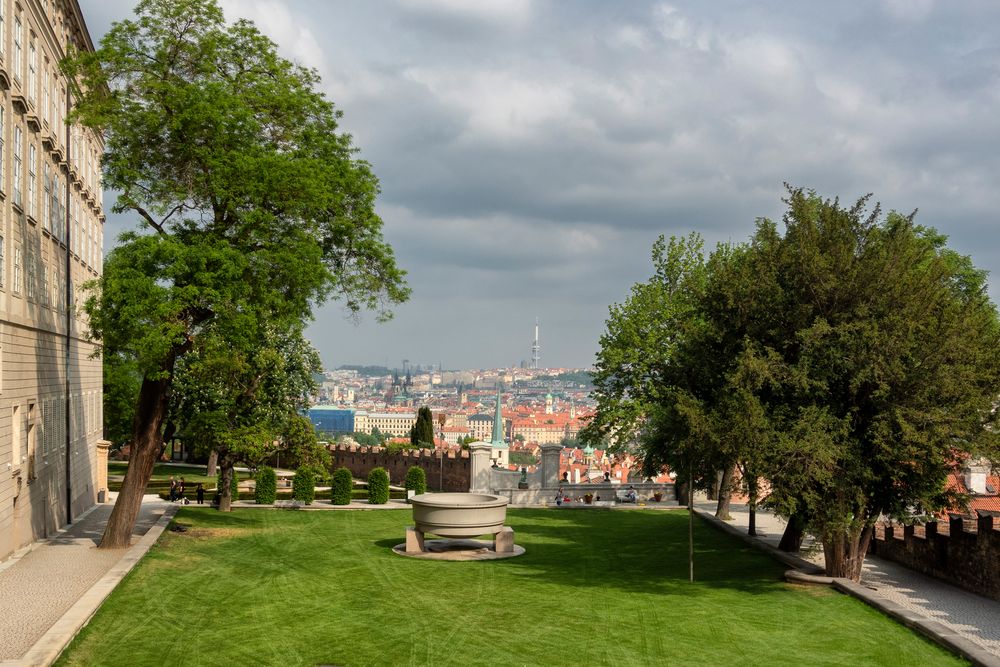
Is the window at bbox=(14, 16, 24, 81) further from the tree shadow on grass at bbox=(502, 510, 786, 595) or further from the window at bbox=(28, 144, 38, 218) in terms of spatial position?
the tree shadow on grass at bbox=(502, 510, 786, 595)

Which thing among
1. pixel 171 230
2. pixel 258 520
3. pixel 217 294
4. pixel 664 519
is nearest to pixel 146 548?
pixel 217 294

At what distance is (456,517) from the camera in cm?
2155

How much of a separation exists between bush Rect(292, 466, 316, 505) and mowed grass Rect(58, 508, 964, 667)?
35.2ft

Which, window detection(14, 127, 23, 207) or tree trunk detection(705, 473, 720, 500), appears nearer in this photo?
tree trunk detection(705, 473, 720, 500)

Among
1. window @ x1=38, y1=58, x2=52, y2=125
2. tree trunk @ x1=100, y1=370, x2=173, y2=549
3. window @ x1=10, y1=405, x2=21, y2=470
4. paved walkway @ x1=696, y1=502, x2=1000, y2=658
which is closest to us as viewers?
paved walkway @ x1=696, y1=502, x2=1000, y2=658

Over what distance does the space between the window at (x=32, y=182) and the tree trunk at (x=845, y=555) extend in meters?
20.0

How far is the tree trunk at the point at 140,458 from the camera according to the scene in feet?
72.4

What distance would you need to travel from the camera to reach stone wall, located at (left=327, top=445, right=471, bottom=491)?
47688mm

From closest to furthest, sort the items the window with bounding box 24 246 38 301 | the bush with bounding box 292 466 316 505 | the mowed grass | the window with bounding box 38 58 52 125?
the mowed grass
the window with bounding box 24 246 38 301
the window with bounding box 38 58 52 125
the bush with bounding box 292 466 316 505

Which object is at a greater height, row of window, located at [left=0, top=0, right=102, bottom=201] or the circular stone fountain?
row of window, located at [left=0, top=0, right=102, bottom=201]

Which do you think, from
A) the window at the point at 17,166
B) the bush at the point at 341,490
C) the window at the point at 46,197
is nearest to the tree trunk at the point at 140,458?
the window at the point at 17,166

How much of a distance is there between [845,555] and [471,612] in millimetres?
8116

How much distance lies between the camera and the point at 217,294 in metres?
20.7

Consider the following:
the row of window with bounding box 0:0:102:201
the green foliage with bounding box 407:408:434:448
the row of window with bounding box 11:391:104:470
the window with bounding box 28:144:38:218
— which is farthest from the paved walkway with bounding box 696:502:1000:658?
the green foliage with bounding box 407:408:434:448
